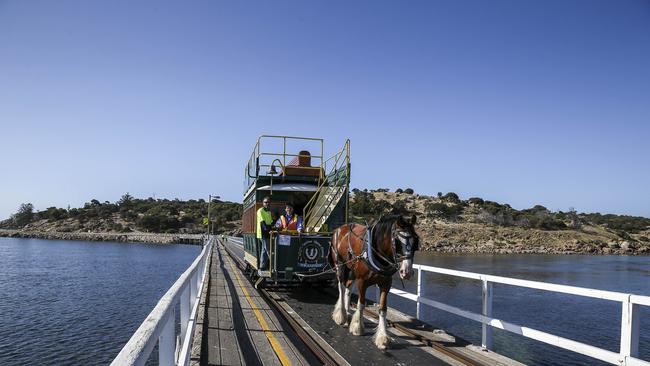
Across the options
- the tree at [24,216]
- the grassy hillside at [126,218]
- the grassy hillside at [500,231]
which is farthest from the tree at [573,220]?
the tree at [24,216]

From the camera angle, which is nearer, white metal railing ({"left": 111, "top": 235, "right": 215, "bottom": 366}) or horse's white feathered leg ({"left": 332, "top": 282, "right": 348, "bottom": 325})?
Answer: white metal railing ({"left": 111, "top": 235, "right": 215, "bottom": 366})

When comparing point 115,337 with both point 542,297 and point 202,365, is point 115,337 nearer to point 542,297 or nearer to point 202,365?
point 202,365

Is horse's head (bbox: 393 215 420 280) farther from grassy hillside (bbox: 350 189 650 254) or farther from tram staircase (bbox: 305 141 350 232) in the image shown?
grassy hillside (bbox: 350 189 650 254)

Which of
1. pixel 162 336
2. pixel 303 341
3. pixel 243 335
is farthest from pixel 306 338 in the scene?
pixel 162 336

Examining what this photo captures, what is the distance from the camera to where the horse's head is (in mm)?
6957

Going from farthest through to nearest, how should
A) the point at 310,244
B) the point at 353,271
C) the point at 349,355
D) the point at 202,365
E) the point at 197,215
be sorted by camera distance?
the point at 197,215 → the point at 310,244 → the point at 353,271 → the point at 349,355 → the point at 202,365

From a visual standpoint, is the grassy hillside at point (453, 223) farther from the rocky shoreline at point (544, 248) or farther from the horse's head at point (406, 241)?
the horse's head at point (406, 241)

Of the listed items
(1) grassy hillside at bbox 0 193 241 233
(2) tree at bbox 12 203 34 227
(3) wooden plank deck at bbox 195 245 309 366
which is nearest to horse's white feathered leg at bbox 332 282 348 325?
(3) wooden plank deck at bbox 195 245 309 366

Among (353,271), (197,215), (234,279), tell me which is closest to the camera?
(353,271)

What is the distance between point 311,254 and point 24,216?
18088cm

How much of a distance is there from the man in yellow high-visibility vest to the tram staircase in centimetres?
108

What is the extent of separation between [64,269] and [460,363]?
40689mm

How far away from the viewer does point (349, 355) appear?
22.8 feet

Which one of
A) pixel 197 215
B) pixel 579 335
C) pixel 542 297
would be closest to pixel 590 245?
pixel 542 297
